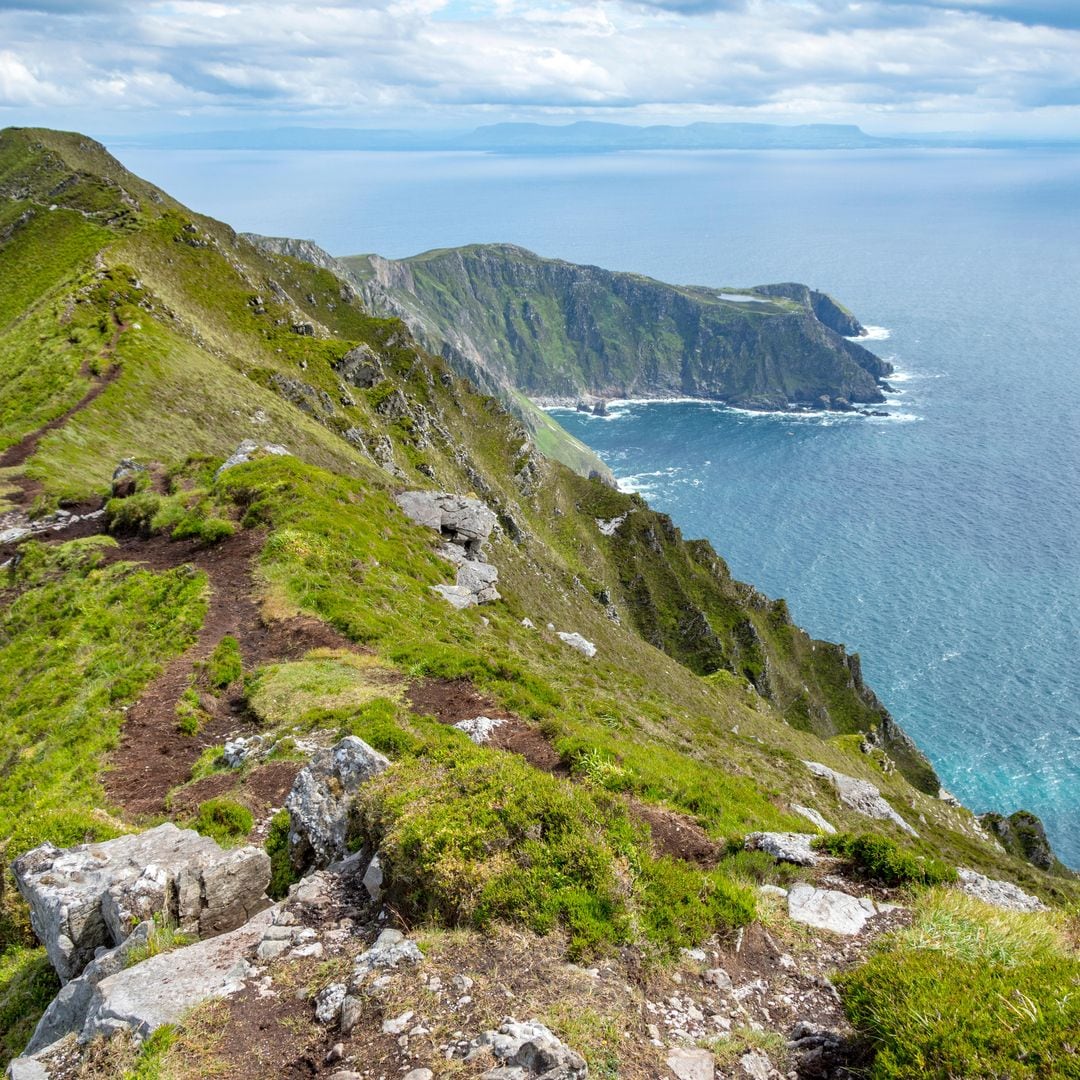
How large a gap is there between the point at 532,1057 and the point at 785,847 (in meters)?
9.65

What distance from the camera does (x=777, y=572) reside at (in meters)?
182

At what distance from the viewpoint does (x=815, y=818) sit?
30.1m

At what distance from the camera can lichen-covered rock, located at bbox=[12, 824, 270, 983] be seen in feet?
38.7

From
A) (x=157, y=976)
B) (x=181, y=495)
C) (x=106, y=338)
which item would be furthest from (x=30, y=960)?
(x=106, y=338)

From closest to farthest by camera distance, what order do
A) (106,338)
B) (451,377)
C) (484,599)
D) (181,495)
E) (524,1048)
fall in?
(524,1048), (181,495), (484,599), (106,338), (451,377)

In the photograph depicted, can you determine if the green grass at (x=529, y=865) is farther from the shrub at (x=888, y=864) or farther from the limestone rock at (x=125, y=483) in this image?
the limestone rock at (x=125, y=483)

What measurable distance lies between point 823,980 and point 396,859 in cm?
715

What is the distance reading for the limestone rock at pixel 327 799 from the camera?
45.8 ft

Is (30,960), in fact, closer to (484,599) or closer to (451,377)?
(484,599)

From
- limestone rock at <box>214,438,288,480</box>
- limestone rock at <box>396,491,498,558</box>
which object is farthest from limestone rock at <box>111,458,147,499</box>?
limestone rock at <box>396,491,498,558</box>

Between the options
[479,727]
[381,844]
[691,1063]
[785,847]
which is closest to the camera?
[691,1063]

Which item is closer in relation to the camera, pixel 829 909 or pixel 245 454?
pixel 829 909

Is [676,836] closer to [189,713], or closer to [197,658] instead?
[189,713]

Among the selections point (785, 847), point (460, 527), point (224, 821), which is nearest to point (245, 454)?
point (460, 527)
